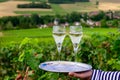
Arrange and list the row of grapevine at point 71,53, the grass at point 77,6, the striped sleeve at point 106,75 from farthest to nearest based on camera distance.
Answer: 1. the grass at point 77,6
2. the row of grapevine at point 71,53
3. the striped sleeve at point 106,75

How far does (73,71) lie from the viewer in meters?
2.10

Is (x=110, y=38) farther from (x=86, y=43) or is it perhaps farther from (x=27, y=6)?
(x=27, y=6)

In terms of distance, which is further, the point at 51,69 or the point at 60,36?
the point at 60,36

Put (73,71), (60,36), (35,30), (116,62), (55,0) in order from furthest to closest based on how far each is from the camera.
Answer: (55,0) → (35,30) → (116,62) → (60,36) → (73,71)

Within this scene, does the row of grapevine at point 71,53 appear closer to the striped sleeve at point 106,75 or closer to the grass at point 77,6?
the striped sleeve at point 106,75

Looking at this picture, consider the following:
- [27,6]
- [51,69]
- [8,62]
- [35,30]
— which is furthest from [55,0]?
[51,69]

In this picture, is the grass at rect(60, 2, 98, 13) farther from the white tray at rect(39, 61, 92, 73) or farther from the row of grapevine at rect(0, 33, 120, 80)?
the white tray at rect(39, 61, 92, 73)

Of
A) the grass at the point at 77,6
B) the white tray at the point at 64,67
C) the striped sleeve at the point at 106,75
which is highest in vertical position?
the white tray at the point at 64,67

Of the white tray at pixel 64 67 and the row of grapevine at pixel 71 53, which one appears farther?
the row of grapevine at pixel 71 53

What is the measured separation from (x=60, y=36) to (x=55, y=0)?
1039 inches

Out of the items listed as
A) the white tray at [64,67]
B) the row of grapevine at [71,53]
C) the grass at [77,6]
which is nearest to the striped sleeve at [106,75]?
the white tray at [64,67]

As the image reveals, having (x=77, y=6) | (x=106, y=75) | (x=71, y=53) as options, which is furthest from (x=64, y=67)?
(x=77, y=6)

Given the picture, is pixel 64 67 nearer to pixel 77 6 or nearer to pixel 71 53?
pixel 71 53

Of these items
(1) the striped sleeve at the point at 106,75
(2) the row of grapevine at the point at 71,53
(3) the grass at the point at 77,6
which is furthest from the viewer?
(3) the grass at the point at 77,6
